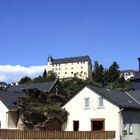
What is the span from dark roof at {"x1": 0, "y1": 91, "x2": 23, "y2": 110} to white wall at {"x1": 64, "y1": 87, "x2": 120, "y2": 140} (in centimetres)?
904

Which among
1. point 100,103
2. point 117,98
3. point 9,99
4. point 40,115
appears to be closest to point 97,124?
point 100,103

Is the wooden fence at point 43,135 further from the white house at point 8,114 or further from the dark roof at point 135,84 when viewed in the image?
the dark roof at point 135,84

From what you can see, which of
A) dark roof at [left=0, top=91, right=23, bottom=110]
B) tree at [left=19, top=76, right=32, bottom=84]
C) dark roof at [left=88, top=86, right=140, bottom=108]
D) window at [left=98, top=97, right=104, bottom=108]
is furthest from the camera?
tree at [left=19, top=76, right=32, bottom=84]

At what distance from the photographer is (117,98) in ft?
177

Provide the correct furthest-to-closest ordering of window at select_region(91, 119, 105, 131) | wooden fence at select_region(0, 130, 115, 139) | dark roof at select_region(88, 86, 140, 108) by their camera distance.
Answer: window at select_region(91, 119, 105, 131) → dark roof at select_region(88, 86, 140, 108) → wooden fence at select_region(0, 130, 115, 139)

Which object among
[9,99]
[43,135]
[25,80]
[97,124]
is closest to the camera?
[43,135]

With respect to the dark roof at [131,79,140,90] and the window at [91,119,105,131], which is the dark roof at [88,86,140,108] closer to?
the window at [91,119,105,131]

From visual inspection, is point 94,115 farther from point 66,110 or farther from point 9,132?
point 9,132

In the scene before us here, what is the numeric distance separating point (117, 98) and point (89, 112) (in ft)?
12.8

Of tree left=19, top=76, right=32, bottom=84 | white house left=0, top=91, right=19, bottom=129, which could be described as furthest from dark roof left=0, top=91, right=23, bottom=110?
tree left=19, top=76, right=32, bottom=84

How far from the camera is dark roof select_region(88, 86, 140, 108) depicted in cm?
5159

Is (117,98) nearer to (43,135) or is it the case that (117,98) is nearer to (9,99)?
(43,135)

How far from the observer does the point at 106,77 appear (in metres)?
170

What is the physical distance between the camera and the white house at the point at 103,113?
5053 cm
